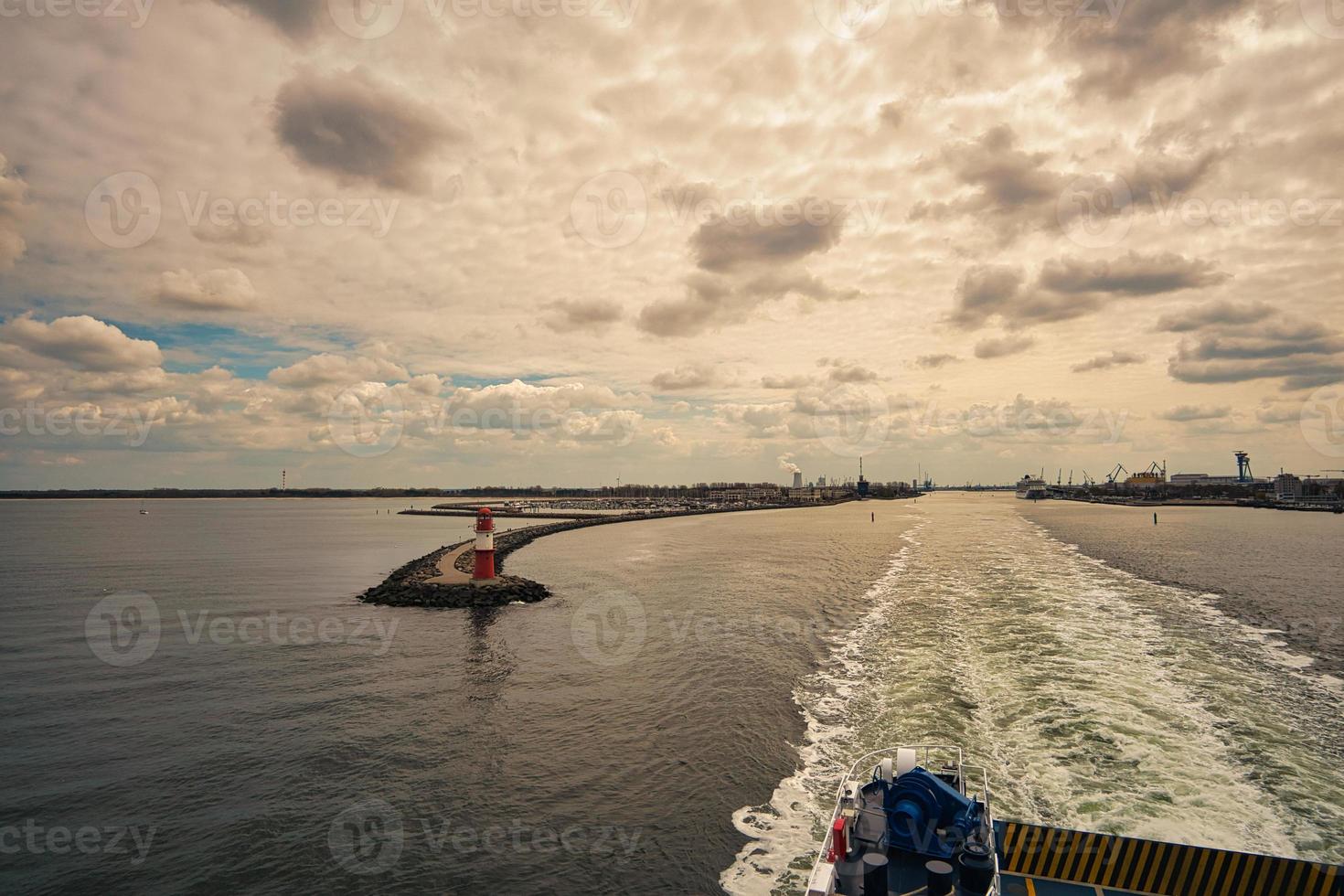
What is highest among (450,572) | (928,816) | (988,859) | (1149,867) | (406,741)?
(988,859)

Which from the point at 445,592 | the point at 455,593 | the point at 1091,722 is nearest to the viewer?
the point at 1091,722

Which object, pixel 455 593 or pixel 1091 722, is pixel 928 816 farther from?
pixel 455 593

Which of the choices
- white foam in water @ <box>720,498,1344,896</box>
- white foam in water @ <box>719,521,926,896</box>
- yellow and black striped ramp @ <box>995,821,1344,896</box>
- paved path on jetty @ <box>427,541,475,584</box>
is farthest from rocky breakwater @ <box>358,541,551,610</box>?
yellow and black striped ramp @ <box>995,821,1344,896</box>

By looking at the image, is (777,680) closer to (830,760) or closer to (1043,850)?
(830,760)

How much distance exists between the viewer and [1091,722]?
24.1 m

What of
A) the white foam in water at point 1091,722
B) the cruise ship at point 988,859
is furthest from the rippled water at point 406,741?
the cruise ship at point 988,859

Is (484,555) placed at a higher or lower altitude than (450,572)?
higher

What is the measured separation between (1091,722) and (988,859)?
15799mm

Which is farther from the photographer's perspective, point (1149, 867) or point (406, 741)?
point (406, 741)

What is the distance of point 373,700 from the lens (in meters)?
27.0

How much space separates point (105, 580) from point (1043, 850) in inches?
3104

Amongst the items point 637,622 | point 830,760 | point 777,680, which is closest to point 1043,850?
point 830,760

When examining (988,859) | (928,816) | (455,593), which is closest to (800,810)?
(928,816)

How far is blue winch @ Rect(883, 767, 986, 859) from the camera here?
1334 cm
